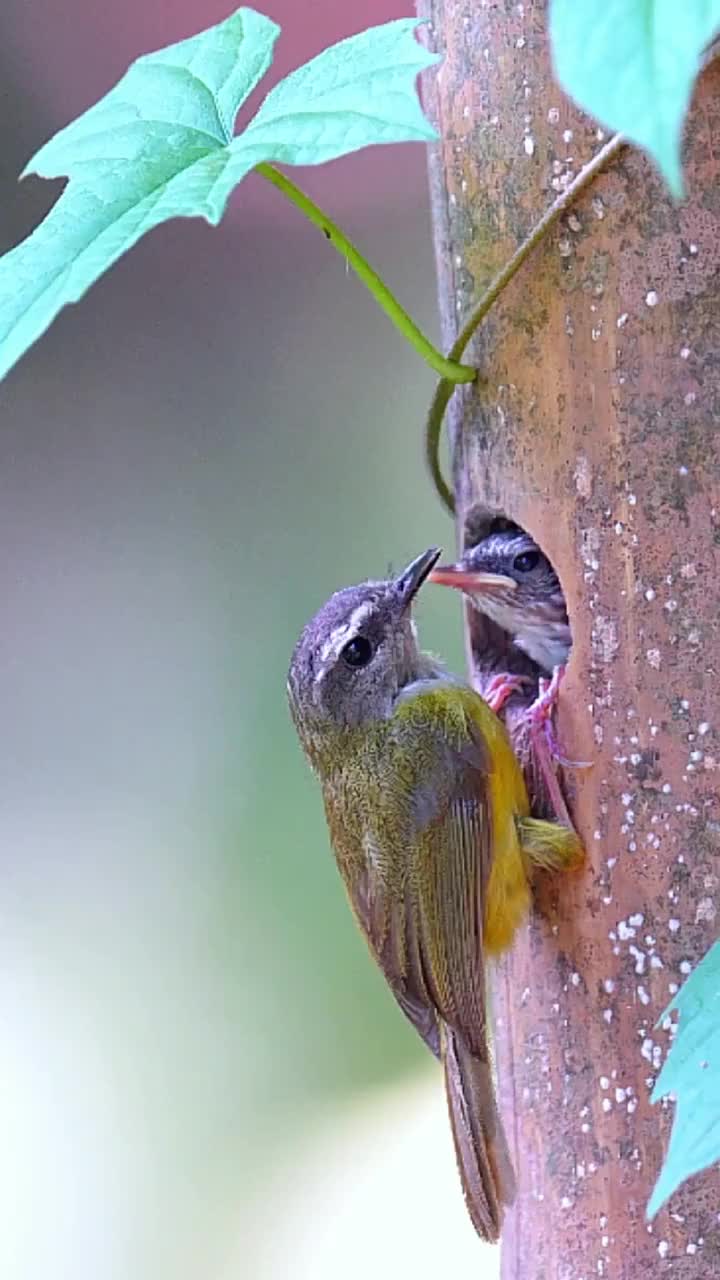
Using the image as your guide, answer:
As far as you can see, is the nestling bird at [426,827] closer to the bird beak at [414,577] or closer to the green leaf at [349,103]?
the bird beak at [414,577]

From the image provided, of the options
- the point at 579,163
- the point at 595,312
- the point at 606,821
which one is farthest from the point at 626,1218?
the point at 579,163

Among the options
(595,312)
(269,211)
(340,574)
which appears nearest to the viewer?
(595,312)

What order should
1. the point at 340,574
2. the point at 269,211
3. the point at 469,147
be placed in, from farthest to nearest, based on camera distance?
the point at 340,574
the point at 269,211
the point at 469,147

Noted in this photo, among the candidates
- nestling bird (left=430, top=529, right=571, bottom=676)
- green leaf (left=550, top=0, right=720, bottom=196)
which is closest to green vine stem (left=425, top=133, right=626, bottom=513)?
nestling bird (left=430, top=529, right=571, bottom=676)

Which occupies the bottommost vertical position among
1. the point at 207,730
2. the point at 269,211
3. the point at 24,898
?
the point at 24,898

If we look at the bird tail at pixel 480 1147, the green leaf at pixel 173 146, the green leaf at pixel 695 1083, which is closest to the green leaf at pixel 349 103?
the green leaf at pixel 173 146

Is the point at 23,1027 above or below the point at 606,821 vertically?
below

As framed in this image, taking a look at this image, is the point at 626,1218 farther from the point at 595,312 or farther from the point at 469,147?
the point at 469,147
